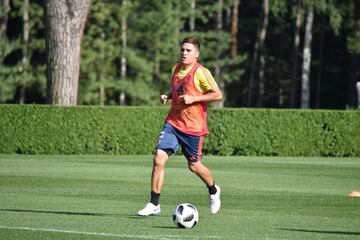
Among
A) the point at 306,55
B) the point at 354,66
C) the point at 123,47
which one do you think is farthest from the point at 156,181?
the point at 354,66

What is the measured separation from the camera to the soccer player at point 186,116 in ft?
43.4

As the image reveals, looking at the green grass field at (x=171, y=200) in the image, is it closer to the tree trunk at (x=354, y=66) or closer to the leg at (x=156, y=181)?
the leg at (x=156, y=181)

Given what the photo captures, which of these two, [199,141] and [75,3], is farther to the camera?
[75,3]

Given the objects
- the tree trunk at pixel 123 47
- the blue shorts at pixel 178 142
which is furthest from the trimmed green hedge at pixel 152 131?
the tree trunk at pixel 123 47

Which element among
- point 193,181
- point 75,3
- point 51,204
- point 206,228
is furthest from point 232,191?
point 75,3

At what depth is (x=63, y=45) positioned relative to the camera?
3102cm

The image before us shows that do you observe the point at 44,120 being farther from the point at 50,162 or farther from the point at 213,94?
the point at 213,94

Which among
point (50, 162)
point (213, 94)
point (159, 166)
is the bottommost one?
point (50, 162)

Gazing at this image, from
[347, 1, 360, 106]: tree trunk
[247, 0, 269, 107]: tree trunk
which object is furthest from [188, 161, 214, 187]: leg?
[247, 0, 269, 107]: tree trunk

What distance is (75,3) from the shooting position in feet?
101

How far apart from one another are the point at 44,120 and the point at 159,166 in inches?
620

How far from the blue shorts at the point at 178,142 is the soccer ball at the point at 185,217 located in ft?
4.48

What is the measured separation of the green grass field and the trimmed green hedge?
8.77ft

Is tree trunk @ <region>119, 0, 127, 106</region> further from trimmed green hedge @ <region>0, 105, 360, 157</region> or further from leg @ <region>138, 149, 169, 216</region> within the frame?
leg @ <region>138, 149, 169, 216</region>
